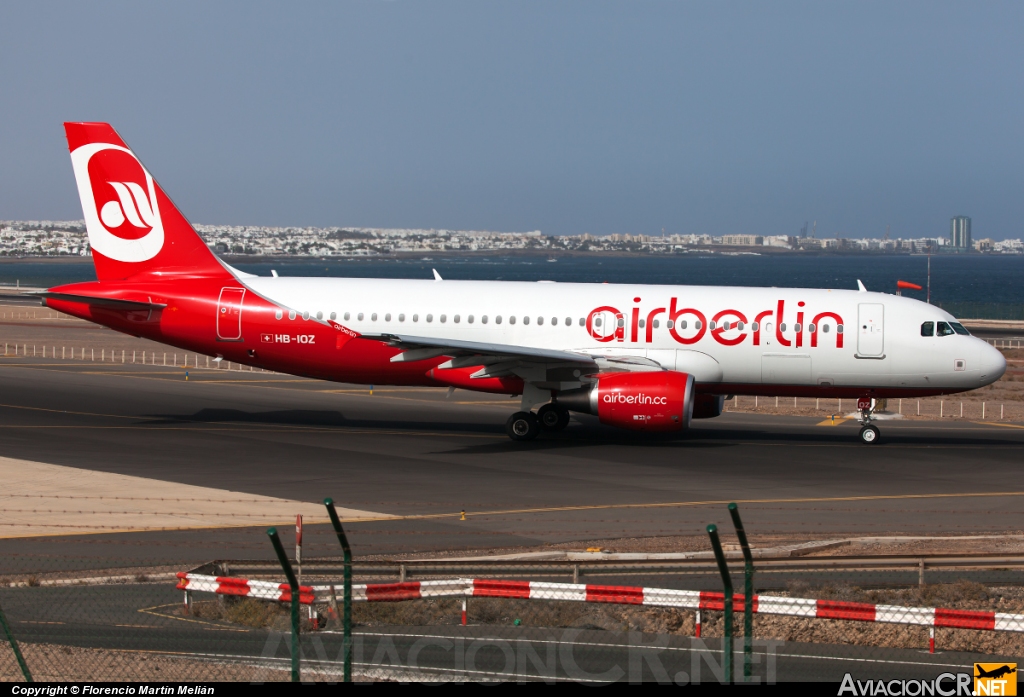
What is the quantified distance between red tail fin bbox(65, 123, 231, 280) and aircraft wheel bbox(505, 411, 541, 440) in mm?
10412

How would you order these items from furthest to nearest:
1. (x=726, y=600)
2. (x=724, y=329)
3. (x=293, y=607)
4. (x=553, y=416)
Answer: (x=553, y=416), (x=724, y=329), (x=293, y=607), (x=726, y=600)

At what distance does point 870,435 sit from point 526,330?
10387mm

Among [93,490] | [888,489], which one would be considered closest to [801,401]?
[888,489]

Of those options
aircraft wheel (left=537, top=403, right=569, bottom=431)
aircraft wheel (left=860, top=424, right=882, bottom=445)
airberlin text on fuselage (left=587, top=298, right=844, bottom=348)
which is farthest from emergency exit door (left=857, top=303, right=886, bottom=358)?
aircraft wheel (left=537, top=403, right=569, bottom=431)

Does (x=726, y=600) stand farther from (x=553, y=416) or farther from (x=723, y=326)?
(x=553, y=416)

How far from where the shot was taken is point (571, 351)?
3194 centimetres

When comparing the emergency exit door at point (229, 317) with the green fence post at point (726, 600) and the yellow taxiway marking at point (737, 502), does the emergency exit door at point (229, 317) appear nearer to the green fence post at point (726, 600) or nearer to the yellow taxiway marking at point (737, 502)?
the yellow taxiway marking at point (737, 502)

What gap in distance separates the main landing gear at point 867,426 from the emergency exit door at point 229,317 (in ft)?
61.4

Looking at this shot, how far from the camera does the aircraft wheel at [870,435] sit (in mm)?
31303

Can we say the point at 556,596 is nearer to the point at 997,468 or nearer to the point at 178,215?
the point at 997,468

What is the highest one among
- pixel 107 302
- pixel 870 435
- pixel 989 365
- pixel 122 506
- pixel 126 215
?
pixel 126 215

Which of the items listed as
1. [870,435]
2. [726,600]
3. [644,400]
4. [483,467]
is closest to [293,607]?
[726,600]

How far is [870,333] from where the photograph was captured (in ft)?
101

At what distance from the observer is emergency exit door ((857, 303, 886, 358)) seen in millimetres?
30734
